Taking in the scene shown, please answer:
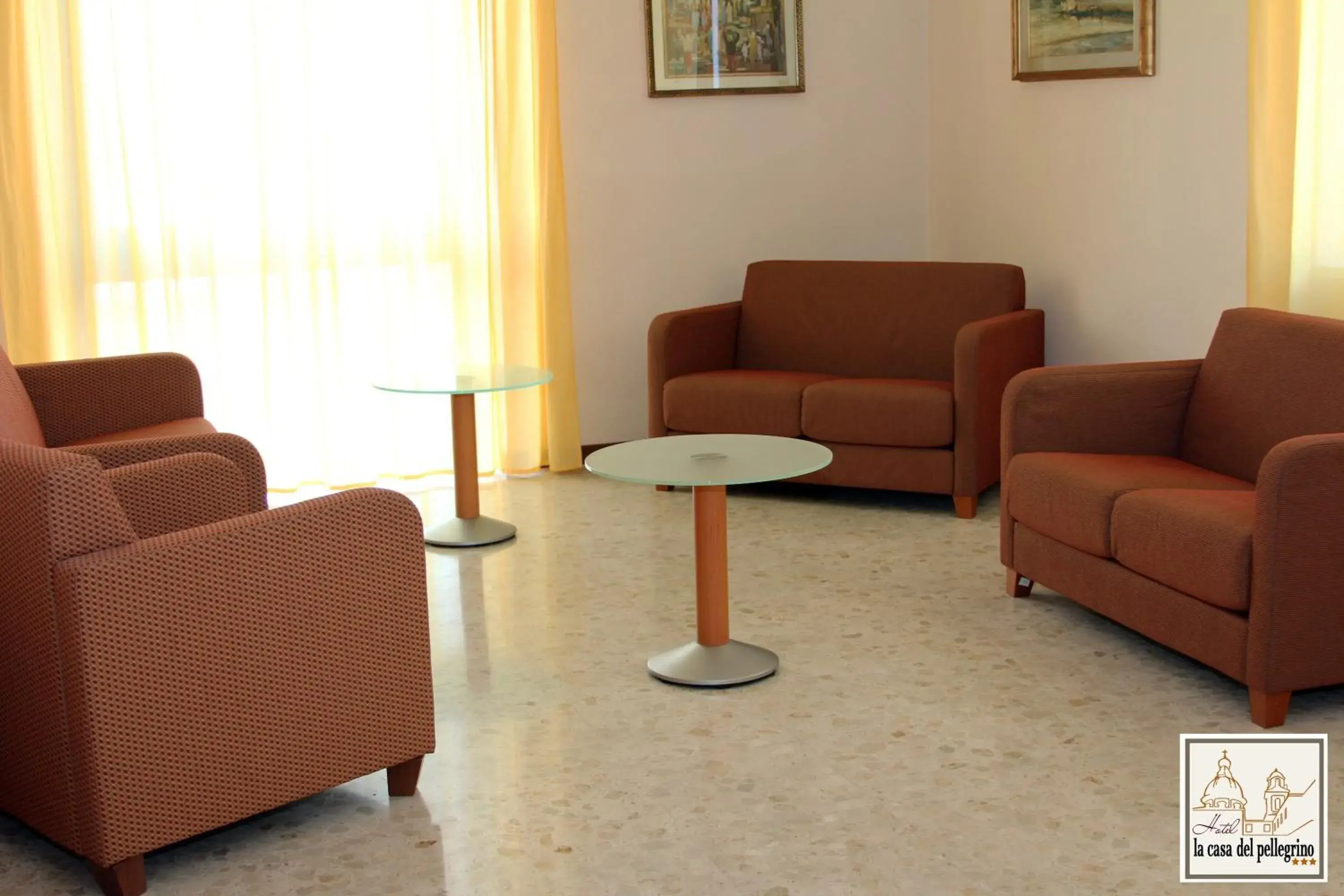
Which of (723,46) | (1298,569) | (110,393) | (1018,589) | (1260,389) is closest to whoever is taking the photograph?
(1298,569)

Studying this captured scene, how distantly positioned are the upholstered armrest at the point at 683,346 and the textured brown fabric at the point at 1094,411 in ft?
6.36

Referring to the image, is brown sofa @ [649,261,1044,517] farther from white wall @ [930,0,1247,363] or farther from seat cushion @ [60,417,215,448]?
seat cushion @ [60,417,215,448]

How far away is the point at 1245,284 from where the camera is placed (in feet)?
15.2

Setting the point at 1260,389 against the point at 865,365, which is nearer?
the point at 1260,389

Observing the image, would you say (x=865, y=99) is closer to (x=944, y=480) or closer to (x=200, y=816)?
(x=944, y=480)

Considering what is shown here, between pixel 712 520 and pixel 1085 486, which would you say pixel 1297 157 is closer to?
pixel 1085 486

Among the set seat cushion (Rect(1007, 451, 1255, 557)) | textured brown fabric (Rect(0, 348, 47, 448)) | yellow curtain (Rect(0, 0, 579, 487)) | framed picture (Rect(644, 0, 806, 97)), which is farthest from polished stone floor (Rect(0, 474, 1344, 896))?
framed picture (Rect(644, 0, 806, 97))

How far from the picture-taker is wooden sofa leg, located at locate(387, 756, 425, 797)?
3.11 m

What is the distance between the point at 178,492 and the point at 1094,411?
2630 millimetres

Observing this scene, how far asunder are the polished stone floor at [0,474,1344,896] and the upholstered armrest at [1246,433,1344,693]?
0.16m

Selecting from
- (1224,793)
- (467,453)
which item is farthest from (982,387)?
(1224,793)

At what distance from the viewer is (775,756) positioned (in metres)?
3.29

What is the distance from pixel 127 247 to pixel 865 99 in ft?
10.7

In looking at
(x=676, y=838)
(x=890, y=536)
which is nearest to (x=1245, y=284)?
(x=890, y=536)
